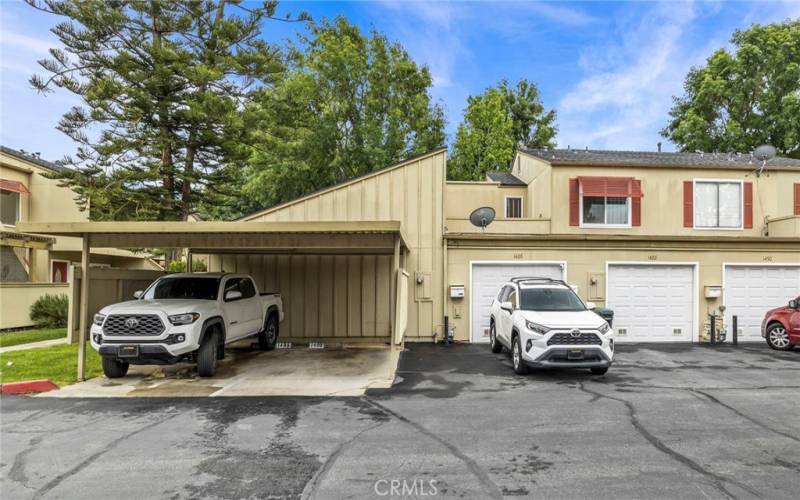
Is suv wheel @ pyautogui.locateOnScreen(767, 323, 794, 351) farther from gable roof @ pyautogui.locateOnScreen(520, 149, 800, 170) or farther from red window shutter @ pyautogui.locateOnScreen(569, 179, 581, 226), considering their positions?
red window shutter @ pyautogui.locateOnScreen(569, 179, 581, 226)

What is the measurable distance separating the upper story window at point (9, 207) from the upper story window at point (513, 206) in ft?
64.4

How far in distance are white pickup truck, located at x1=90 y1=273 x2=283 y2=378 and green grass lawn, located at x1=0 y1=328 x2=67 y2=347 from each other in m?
6.41

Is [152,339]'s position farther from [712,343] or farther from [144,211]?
[712,343]

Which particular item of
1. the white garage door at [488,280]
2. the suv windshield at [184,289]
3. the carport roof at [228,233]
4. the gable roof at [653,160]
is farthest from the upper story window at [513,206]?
the suv windshield at [184,289]

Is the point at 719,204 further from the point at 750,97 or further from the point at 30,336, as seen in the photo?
the point at 30,336

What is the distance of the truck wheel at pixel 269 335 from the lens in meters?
11.6

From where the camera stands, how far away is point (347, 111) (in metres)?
27.0

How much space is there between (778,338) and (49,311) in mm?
22615

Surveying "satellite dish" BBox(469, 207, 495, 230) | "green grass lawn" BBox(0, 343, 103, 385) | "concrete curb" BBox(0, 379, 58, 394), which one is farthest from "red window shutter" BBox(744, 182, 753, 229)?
"concrete curb" BBox(0, 379, 58, 394)

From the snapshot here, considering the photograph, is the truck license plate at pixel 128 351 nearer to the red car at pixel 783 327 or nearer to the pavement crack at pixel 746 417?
the pavement crack at pixel 746 417

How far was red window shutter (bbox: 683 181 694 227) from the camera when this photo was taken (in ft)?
48.7

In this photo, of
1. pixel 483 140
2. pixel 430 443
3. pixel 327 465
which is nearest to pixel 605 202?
pixel 430 443

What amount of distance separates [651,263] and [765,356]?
3592mm

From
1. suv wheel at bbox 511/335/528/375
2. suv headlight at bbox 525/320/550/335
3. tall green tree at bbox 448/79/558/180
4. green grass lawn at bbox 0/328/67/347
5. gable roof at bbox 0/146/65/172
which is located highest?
tall green tree at bbox 448/79/558/180
